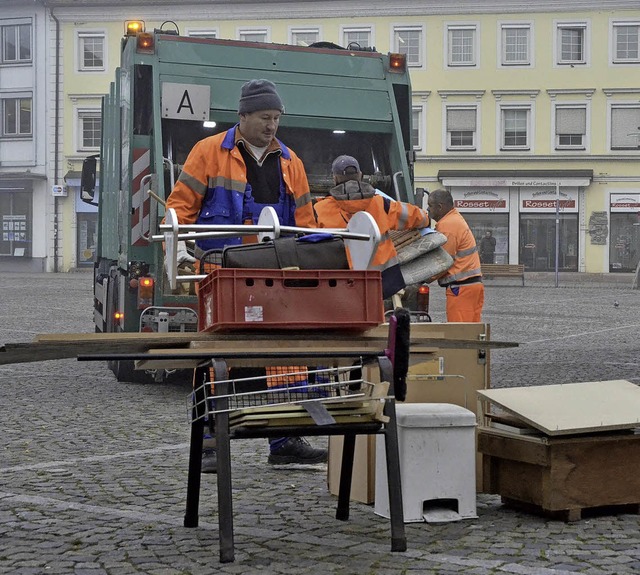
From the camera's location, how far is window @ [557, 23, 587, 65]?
48.1 m

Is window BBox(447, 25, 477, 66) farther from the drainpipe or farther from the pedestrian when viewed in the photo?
the drainpipe

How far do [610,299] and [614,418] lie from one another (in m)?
24.9

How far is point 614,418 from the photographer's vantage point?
546cm

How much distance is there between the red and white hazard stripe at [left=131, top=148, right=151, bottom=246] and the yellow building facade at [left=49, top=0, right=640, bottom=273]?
121ft

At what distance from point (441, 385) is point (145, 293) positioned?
199 inches

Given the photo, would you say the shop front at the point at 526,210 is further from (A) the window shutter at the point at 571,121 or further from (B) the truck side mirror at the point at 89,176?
(B) the truck side mirror at the point at 89,176

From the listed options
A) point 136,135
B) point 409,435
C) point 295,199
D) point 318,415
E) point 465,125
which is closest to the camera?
point 318,415

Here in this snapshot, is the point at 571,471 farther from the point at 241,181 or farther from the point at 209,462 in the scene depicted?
the point at 241,181

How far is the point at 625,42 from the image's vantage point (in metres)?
48.0

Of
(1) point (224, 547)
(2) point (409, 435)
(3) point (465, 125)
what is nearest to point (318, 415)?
(1) point (224, 547)

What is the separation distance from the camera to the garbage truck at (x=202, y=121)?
1064 cm

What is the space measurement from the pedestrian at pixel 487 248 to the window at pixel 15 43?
19.6 meters

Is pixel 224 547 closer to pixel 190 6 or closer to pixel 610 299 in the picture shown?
pixel 610 299

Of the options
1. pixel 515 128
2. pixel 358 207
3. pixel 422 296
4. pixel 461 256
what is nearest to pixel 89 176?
pixel 422 296
